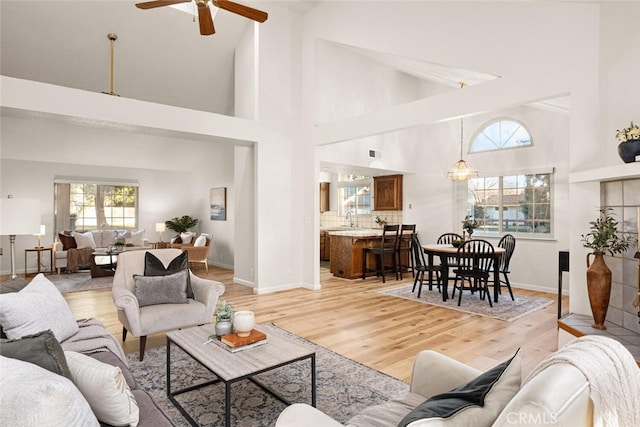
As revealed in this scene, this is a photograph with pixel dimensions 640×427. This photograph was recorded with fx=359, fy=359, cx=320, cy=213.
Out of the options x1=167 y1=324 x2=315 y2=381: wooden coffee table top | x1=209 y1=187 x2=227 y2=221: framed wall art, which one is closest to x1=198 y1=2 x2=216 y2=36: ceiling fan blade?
x1=167 y1=324 x2=315 y2=381: wooden coffee table top

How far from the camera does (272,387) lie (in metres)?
2.63

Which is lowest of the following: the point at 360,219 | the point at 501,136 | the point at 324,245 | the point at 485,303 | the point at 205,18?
the point at 485,303

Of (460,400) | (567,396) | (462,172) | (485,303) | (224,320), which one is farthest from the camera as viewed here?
(462,172)

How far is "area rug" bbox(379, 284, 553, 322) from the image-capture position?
15.1ft

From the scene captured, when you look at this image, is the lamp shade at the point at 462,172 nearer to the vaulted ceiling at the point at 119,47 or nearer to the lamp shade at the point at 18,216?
the vaulted ceiling at the point at 119,47

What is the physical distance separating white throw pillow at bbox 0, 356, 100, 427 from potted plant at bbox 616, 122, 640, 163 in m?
3.53

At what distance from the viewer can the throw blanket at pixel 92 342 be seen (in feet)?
7.16

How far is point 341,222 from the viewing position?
32.3ft

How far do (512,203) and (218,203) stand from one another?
6.52 metres

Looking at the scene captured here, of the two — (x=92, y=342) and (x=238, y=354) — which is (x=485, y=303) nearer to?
(x=238, y=354)

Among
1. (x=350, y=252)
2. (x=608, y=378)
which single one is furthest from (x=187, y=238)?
(x=608, y=378)

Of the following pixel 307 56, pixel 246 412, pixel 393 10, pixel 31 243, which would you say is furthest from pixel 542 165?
pixel 31 243

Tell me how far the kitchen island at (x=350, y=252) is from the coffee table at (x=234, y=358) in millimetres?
4401

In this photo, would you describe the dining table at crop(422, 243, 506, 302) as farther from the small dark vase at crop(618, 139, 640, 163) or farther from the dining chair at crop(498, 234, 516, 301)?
the small dark vase at crop(618, 139, 640, 163)
